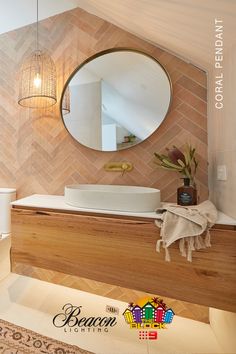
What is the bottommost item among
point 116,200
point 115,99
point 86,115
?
point 116,200

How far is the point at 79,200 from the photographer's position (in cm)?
127

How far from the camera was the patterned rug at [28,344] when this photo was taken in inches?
46.1

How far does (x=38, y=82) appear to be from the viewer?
1.71 metres

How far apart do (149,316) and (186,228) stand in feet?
2.74

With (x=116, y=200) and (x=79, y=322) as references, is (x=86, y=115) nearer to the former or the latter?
(x=116, y=200)

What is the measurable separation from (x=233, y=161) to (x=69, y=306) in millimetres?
1557

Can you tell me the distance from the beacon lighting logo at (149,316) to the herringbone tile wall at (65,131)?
0.77 metres

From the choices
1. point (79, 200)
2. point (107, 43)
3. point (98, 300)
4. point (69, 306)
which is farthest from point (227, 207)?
point (107, 43)

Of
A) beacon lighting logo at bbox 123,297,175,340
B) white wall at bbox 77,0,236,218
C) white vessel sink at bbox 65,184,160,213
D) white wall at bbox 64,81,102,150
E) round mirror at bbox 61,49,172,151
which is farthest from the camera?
white wall at bbox 64,81,102,150

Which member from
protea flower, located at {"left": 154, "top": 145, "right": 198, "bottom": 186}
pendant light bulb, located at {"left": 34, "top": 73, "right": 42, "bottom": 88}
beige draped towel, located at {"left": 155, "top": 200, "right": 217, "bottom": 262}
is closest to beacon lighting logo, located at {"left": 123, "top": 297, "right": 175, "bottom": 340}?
beige draped towel, located at {"left": 155, "top": 200, "right": 217, "bottom": 262}

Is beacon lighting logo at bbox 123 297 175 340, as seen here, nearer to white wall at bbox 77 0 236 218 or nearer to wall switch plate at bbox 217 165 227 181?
white wall at bbox 77 0 236 218

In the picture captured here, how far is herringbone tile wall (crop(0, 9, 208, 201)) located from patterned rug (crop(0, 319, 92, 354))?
101 cm

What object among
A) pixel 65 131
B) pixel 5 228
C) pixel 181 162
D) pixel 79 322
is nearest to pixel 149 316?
pixel 79 322

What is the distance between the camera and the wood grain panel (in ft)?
3.21
